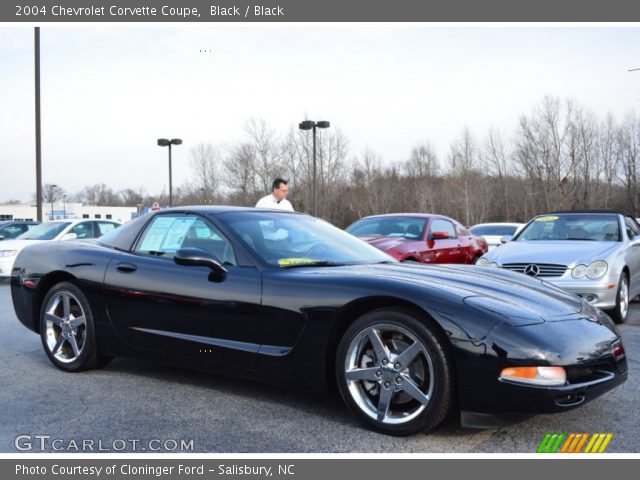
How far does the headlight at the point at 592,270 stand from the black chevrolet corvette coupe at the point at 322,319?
10.9ft

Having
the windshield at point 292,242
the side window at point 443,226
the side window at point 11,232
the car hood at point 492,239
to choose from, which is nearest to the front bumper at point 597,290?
the windshield at point 292,242

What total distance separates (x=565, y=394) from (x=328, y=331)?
4.21ft

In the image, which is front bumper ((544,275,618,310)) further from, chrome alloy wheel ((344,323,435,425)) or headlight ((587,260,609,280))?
chrome alloy wheel ((344,323,435,425))

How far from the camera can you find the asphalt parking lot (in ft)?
11.0

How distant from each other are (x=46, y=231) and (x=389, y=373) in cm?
1219

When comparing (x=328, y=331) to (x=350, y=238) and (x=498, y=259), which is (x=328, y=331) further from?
(x=498, y=259)

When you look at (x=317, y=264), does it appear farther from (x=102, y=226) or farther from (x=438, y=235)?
(x=102, y=226)

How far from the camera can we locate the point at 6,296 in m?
10.5

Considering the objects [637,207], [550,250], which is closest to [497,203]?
[637,207]

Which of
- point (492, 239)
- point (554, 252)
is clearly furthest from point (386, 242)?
point (492, 239)

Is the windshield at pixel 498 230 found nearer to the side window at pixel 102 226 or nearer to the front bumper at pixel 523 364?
the side window at pixel 102 226

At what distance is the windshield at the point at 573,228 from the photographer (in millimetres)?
8391

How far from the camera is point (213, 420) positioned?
3.78 meters

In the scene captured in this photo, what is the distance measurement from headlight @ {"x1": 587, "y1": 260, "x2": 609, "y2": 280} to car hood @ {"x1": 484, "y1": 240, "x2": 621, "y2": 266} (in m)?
0.07
